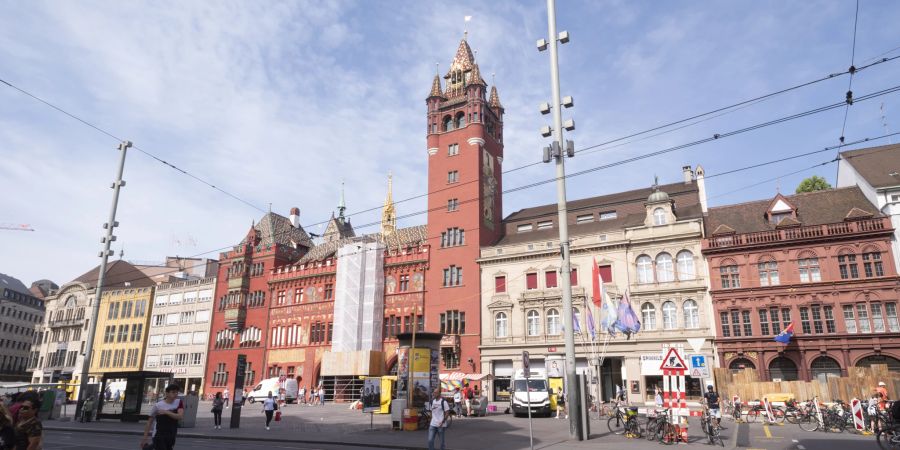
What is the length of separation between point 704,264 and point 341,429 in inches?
1120

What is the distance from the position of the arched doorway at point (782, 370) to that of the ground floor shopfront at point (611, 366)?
363cm

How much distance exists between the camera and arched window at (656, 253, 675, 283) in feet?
136

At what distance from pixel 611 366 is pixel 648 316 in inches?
198

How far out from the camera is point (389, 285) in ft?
180

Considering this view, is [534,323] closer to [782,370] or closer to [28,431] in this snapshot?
[782,370]

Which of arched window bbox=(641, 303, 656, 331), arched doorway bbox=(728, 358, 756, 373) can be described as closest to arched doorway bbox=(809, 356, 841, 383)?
arched doorway bbox=(728, 358, 756, 373)

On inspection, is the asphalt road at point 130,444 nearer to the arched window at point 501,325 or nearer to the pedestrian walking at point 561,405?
the pedestrian walking at point 561,405

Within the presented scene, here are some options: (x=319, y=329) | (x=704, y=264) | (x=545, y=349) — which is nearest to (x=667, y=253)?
(x=704, y=264)

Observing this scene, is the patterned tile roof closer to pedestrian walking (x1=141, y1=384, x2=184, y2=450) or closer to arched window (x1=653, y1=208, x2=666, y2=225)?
arched window (x1=653, y1=208, x2=666, y2=225)

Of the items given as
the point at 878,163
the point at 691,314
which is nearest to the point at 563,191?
the point at 691,314

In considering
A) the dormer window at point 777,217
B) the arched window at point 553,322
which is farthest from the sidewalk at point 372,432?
the dormer window at point 777,217

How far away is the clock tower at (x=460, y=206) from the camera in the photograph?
48812 millimetres

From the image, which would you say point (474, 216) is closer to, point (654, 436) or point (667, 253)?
point (667, 253)

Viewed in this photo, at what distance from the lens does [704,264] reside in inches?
1597
